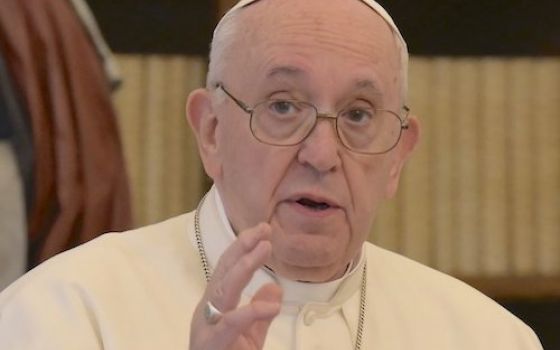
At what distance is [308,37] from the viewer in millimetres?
1393

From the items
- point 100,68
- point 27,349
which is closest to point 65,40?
point 100,68

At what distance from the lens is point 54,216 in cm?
178

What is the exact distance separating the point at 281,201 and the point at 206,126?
195mm

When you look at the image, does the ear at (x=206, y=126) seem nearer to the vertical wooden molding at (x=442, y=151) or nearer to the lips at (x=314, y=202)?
the lips at (x=314, y=202)

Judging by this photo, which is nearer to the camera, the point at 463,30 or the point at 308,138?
the point at 308,138

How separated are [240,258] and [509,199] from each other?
1091mm

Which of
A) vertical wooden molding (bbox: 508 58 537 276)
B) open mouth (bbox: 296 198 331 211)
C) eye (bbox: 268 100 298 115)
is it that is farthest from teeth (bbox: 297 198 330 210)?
vertical wooden molding (bbox: 508 58 537 276)

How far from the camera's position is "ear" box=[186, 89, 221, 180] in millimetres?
1479

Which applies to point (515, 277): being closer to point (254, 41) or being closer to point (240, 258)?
point (254, 41)

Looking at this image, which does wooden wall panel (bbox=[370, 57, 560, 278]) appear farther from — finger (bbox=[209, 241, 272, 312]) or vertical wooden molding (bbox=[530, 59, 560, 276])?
finger (bbox=[209, 241, 272, 312])

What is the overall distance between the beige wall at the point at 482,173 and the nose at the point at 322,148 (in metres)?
0.71

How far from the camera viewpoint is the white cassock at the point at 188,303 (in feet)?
4.61

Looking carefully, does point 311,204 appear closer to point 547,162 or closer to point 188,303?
point 188,303

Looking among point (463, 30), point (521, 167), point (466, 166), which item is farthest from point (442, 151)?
point (463, 30)
